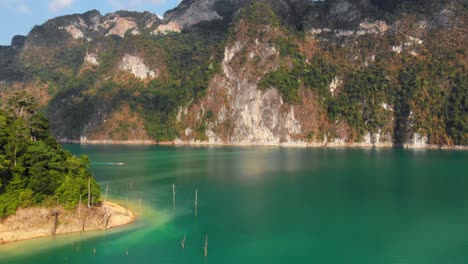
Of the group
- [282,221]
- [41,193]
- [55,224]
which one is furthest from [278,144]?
[55,224]

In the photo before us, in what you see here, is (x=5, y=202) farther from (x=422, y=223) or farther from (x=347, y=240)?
(x=422, y=223)

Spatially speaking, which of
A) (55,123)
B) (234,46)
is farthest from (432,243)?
(55,123)

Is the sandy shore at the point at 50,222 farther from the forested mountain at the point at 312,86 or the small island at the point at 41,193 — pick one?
the forested mountain at the point at 312,86

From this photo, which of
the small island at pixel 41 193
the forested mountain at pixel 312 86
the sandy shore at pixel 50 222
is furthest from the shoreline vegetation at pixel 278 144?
the small island at pixel 41 193

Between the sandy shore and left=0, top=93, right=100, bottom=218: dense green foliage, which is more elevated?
left=0, top=93, right=100, bottom=218: dense green foliage

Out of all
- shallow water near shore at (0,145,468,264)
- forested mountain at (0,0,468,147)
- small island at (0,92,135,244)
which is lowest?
shallow water near shore at (0,145,468,264)

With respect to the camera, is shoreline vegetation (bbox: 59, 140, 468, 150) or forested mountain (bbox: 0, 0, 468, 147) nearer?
shoreline vegetation (bbox: 59, 140, 468, 150)

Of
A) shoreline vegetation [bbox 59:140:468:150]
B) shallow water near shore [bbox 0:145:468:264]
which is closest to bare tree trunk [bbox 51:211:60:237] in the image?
shallow water near shore [bbox 0:145:468:264]

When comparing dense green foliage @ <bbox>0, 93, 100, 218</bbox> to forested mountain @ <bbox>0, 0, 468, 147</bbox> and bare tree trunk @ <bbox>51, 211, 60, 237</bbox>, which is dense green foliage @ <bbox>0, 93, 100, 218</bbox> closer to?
bare tree trunk @ <bbox>51, 211, 60, 237</bbox>
